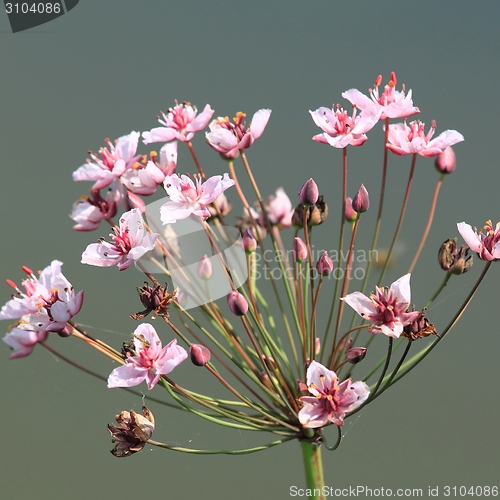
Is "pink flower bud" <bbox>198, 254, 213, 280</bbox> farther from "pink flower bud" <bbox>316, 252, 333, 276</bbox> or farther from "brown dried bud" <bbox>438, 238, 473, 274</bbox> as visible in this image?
"brown dried bud" <bbox>438, 238, 473, 274</bbox>

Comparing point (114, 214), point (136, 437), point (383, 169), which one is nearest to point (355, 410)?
point (136, 437)

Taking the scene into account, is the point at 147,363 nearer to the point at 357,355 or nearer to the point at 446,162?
the point at 357,355

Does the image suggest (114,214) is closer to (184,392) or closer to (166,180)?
(166,180)

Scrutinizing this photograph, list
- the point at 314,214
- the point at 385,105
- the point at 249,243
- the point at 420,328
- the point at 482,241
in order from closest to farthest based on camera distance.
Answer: the point at 420,328
the point at 482,241
the point at 249,243
the point at 385,105
the point at 314,214

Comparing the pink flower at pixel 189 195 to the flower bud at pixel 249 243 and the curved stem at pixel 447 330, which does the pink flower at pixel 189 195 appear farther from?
the curved stem at pixel 447 330

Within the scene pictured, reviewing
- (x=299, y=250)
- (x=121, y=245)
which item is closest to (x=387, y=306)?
(x=299, y=250)
